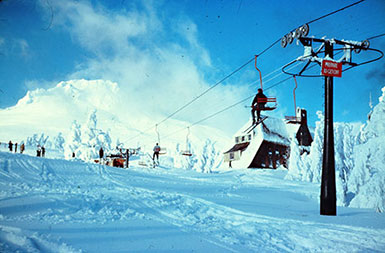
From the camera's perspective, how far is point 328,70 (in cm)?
780

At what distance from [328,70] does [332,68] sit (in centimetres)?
14

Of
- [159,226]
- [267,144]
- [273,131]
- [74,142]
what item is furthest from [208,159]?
[159,226]

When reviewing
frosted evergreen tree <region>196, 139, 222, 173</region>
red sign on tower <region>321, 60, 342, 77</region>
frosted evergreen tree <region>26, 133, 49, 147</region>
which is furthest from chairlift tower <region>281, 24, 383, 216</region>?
frosted evergreen tree <region>26, 133, 49, 147</region>

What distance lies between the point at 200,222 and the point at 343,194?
27.8 feet

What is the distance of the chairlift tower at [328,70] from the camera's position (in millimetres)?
7703

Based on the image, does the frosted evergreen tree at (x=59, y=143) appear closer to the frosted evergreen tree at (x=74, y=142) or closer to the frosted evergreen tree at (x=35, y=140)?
the frosted evergreen tree at (x=35, y=140)

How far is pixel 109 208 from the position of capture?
6.19 meters

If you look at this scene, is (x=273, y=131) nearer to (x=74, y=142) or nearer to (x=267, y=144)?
(x=267, y=144)

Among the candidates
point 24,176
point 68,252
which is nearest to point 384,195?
point 68,252

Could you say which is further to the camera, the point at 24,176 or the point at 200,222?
the point at 24,176

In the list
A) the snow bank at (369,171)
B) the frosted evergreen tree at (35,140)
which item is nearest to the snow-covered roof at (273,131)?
the snow bank at (369,171)

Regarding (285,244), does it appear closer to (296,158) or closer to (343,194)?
(343,194)

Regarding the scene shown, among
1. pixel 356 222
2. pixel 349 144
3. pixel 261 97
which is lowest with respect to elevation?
pixel 356 222

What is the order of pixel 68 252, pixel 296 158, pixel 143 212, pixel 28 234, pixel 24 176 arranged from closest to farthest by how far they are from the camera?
pixel 68 252, pixel 28 234, pixel 143 212, pixel 24 176, pixel 296 158
